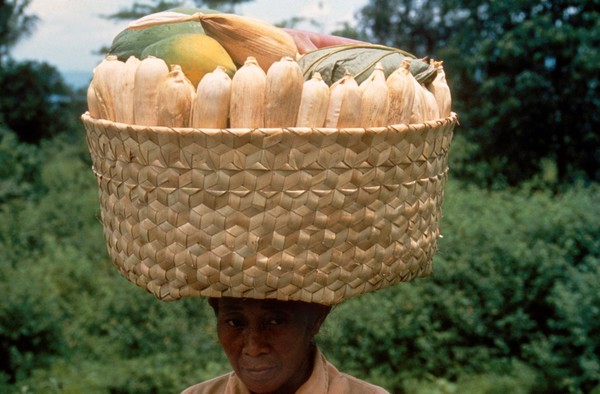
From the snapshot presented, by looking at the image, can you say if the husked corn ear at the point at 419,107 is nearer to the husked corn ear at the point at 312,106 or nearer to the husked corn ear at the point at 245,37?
the husked corn ear at the point at 312,106

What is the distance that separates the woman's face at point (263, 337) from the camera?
58.0 inches

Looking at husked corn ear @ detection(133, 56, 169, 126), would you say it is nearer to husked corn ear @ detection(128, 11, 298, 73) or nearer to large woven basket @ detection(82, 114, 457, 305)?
large woven basket @ detection(82, 114, 457, 305)

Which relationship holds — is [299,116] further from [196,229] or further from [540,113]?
[540,113]

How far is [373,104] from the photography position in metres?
1.23

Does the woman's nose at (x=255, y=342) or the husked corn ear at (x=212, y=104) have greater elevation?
the husked corn ear at (x=212, y=104)

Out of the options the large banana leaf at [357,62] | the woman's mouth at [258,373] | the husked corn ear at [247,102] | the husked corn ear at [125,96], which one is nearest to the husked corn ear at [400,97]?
the large banana leaf at [357,62]

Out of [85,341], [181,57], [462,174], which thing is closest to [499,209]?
[85,341]

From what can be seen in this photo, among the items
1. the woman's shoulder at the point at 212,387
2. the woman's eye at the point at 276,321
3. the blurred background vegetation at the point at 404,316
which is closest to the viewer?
the woman's eye at the point at 276,321

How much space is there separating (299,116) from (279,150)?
0.27 ft

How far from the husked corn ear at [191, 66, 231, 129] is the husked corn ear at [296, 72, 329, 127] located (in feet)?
0.40

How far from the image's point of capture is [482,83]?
10.3m

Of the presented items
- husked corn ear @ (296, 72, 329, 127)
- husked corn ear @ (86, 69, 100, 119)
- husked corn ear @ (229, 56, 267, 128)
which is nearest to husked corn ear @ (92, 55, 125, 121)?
husked corn ear @ (86, 69, 100, 119)

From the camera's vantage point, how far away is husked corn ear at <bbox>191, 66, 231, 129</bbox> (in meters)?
1.19

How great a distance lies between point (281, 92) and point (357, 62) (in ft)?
0.89
